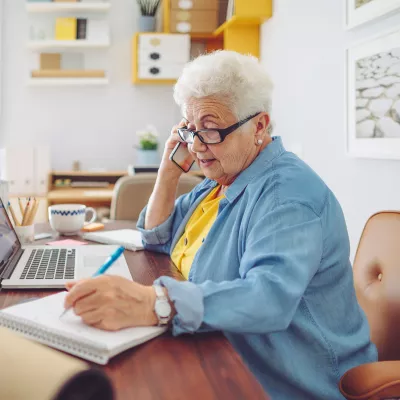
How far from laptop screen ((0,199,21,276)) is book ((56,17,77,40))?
2788 mm

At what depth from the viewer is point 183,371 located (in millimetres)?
737

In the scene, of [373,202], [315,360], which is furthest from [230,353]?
[373,202]

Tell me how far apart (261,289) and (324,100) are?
186 centimetres

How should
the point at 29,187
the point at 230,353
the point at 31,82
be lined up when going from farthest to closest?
the point at 31,82 < the point at 29,187 < the point at 230,353

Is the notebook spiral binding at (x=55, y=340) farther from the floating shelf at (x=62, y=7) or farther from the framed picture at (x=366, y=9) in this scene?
the floating shelf at (x=62, y=7)

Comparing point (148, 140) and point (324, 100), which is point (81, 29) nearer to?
point (148, 140)

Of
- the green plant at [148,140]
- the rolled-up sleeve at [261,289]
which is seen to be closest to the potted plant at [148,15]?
the green plant at [148,140]

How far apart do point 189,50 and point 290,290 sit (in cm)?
343

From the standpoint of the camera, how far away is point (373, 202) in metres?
2.06

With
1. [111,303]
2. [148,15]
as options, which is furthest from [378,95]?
[148,15]

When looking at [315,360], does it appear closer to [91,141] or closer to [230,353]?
[230,353]

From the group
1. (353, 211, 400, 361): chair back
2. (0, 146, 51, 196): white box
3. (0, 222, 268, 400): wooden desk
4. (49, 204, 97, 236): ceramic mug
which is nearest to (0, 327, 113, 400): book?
(0, 222, 268, 400): wooden desk

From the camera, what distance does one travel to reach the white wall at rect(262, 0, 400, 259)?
206cm

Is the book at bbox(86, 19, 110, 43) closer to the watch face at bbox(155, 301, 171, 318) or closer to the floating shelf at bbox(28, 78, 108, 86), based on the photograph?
the floating shelf at bbox(28, 78, 108, 86)
